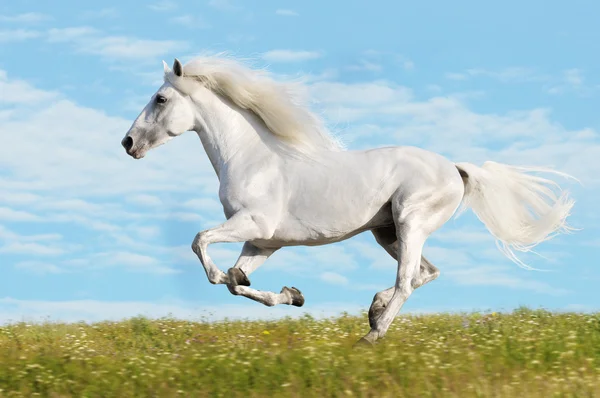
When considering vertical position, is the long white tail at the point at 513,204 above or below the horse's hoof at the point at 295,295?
above

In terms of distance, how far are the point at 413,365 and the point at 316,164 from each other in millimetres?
2754

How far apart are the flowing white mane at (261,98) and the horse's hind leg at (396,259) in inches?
46.3

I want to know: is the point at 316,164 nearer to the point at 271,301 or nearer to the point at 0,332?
the point at 271,301

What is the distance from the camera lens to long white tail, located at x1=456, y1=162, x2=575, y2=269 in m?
10.5

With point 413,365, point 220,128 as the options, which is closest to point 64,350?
point 220,128

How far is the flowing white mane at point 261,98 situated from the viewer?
1000 centimetres

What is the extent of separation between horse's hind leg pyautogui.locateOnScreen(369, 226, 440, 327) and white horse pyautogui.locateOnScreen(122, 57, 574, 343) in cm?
1

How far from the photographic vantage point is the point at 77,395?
7.60 m

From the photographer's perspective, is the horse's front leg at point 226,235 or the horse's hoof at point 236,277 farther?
the horse's hoof at point 236,277

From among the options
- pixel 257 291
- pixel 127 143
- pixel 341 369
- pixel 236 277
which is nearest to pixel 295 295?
pixel 257 291

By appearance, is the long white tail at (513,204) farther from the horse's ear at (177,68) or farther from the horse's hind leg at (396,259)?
the horse's ear at (177,68)

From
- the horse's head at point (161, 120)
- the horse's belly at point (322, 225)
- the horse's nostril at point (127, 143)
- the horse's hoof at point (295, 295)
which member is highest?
Answer: the horse's head at point (161, 120)

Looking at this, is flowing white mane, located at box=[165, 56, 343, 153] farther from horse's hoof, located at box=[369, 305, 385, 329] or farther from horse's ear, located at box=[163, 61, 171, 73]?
horse's hoof, located at box=[369, 305, 385, 329]

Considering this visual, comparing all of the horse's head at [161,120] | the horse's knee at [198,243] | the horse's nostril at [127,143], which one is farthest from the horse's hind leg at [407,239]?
the horse's nostril at [127,143]
